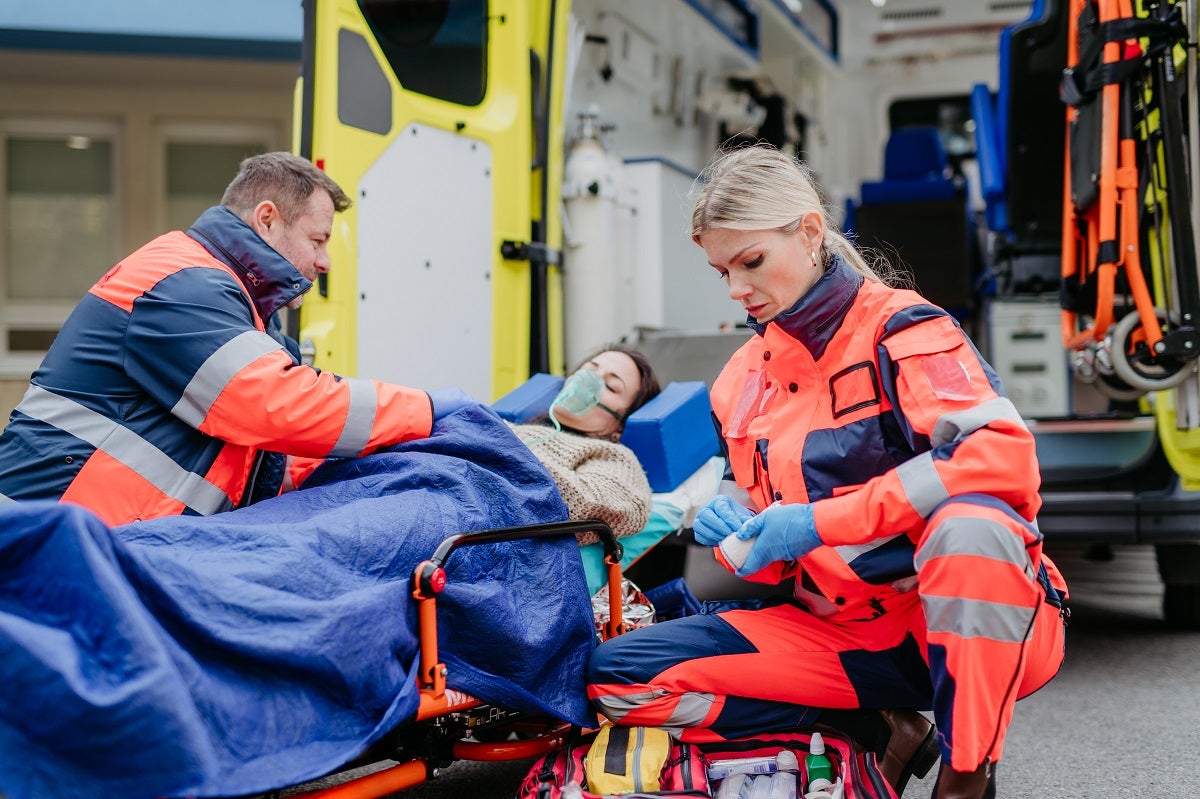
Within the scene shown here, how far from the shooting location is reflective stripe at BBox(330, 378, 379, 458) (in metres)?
2.29

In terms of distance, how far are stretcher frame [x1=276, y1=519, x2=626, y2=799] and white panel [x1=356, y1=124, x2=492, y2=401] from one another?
139 cm

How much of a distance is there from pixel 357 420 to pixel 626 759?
2.70ft

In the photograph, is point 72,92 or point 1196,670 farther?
point 72,92

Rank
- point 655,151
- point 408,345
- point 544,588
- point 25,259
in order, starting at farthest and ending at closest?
point 25,259
point 655,151
point 408,345
point 544,588

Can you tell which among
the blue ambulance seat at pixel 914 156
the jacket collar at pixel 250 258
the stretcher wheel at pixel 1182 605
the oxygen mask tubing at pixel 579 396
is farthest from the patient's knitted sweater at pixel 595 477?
the blue ambulance seat at pixel 914 156

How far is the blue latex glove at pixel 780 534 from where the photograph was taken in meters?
2.02

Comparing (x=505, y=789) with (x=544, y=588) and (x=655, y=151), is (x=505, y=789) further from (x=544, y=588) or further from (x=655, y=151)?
(x=655, y=151)

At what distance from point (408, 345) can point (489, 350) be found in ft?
1.23

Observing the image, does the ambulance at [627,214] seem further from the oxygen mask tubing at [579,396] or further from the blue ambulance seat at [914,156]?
the blue ambulance seat at [914,156]

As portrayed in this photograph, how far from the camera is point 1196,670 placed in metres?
3.62

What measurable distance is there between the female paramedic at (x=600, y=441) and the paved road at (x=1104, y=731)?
2.34 ft

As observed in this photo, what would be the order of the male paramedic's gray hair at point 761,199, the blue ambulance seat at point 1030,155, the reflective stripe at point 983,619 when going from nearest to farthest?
the reflective stripe at point 983,619, the male paramedic's gray hair at point 761,199, the blue ambulance seat at point 1030,155

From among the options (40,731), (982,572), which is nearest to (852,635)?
(982,572)

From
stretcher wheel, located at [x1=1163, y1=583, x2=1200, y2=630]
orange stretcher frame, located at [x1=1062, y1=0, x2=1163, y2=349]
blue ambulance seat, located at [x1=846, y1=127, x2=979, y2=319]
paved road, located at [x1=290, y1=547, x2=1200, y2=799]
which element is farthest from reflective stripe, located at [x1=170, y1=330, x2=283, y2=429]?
blue ambulance seat, located at [x1=846, y1=127, x2=979, y2=319]
